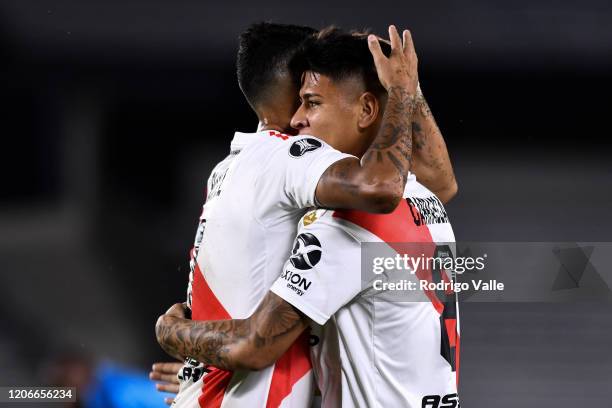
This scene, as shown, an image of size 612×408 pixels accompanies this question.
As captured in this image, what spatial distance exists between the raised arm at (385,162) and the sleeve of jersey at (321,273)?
9cm

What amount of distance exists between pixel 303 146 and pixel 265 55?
1.77 feet

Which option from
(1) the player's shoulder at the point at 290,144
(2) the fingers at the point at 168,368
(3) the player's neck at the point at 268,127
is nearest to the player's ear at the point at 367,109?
(1) the player's shoulder at the point at 290,144

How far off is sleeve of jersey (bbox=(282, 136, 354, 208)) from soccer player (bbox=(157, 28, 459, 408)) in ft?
0.24

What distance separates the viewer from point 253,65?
7.78 feet

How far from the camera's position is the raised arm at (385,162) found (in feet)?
5.77

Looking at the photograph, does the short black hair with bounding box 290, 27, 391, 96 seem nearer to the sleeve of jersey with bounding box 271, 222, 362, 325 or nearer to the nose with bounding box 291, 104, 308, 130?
the nose with bounding box 291, 104, 308, 130

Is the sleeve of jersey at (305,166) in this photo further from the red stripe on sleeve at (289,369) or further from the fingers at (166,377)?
the fingers at (166,377)

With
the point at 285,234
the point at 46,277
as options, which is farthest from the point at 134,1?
the point at 285,234

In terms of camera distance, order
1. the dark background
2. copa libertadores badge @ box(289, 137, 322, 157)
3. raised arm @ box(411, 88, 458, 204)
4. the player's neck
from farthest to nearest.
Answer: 1. the dark background
2. raised arm @ box(411, 88, 458, 204)
3. the player's neck
4. copa libertadores badge @ box(289, 137, 322, 157)

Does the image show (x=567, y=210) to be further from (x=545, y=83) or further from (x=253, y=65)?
(x=253, y=65)

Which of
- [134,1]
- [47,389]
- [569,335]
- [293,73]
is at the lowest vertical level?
[47,389]

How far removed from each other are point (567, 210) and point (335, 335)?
3.77 metres

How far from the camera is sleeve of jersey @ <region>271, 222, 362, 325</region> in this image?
1815mm

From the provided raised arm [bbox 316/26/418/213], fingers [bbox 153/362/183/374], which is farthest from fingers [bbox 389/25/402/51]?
fingers [bbox 153/362/183/374]
